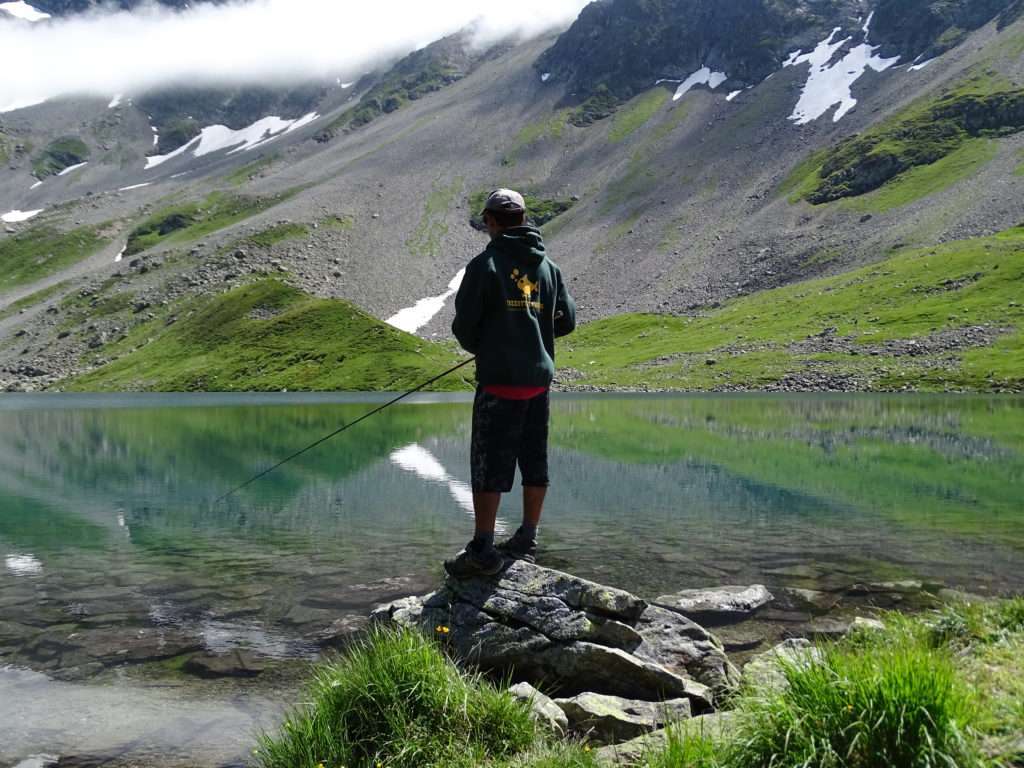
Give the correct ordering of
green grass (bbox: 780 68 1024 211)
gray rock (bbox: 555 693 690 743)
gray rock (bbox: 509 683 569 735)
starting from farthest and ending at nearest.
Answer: green grass (bbox: 780 68 1024 211), gray rock (bbox: 555 693 690 743), gray rock (bbox: 509 683 569 735)

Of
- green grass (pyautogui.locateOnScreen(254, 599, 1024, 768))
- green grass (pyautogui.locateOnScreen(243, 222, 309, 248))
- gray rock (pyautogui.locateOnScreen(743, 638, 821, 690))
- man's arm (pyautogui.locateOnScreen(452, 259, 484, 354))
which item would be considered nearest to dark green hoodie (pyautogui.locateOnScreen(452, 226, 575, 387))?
man's arm (pyautogui.locateOnScreen(452, 259, 484, 354))

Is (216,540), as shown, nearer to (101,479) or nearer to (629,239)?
(101,479)

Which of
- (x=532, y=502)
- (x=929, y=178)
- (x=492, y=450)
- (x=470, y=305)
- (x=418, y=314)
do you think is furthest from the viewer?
(x=418, y=314)

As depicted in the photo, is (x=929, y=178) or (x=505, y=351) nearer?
(x=505, y=351)

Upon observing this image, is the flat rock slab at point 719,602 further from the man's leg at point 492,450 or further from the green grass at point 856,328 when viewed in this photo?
the green grass at point 856,328

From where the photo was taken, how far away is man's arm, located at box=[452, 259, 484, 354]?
8.68 m

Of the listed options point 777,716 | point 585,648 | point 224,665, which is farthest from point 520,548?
point 777,716

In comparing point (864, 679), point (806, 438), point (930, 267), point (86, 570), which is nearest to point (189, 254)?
point (930, 267)

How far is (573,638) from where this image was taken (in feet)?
29.0

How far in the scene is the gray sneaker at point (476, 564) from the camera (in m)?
9.35

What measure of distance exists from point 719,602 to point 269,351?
5535 inches

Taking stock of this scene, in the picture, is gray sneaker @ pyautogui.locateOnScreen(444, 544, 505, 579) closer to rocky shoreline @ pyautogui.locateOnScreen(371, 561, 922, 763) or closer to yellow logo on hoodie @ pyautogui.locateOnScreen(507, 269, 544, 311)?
rocky shoreline @ pyautogui.locateOnScreen(371, 561, 922, 763)

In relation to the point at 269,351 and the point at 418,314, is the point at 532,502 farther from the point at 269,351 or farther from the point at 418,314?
the point at 418,314

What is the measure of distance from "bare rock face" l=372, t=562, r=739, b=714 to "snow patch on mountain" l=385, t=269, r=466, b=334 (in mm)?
149439
